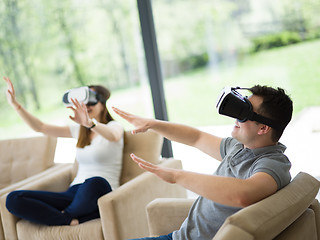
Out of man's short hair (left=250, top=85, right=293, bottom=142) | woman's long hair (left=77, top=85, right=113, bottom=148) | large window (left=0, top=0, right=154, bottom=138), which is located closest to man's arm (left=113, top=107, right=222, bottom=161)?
man's short hair (left=250, top=85, right=293, bottom=142)

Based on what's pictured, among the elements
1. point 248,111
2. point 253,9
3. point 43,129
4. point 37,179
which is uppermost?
point 253,9

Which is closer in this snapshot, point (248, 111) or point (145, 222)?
point (248, 111)

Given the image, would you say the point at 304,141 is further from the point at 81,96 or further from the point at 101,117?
the point at 81,96

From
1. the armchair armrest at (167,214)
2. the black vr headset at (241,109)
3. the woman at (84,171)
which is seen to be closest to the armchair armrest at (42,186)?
the woman at (84,171)

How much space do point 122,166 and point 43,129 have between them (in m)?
0.65

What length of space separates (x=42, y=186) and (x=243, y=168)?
1.77 meters

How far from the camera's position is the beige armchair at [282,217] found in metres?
1.41

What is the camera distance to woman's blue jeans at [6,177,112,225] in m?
2.78

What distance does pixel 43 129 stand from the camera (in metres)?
3.30

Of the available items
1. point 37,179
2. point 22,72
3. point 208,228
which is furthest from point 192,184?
point 22,72

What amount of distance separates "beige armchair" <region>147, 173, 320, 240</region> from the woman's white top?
5.12 feet

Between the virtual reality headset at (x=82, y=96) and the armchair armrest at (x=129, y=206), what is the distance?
635 mm

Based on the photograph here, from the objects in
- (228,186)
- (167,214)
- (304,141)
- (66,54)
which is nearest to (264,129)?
(228,186)

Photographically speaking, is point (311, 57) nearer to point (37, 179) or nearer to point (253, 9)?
point (253, 9)
